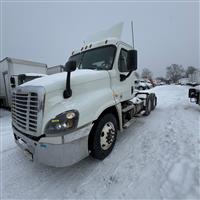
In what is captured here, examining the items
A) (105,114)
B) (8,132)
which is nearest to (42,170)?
(105,114)

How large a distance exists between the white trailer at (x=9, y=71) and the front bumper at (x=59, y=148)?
27.6 ft

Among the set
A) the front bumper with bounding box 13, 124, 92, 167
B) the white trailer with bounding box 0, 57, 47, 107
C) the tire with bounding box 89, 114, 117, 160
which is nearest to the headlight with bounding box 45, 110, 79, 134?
the front bumper with bounding box 13, 124, 92, 167

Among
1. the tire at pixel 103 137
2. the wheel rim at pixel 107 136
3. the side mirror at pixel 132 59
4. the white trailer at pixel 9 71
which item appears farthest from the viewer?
the white trailer at pixel 9 71

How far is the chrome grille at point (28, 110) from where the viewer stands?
7.24 ft

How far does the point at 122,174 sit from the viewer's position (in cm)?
256

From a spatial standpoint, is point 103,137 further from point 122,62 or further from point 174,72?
point 174,72

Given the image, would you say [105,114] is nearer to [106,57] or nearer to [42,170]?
[106,57]

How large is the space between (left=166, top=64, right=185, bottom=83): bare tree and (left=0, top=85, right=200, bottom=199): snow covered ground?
304 ft

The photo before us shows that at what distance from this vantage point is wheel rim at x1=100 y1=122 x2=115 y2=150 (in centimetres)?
294

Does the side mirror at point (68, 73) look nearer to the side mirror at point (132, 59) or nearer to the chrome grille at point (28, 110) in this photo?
the chrome grille at point (28, 110)

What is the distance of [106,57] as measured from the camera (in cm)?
354

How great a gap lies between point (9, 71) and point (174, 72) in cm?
9451

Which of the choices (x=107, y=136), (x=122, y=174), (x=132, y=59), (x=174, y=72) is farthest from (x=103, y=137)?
(x=174, y=72)

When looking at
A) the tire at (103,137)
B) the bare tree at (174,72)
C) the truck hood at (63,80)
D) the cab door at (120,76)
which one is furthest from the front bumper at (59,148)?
the bare tree at (174,72)
